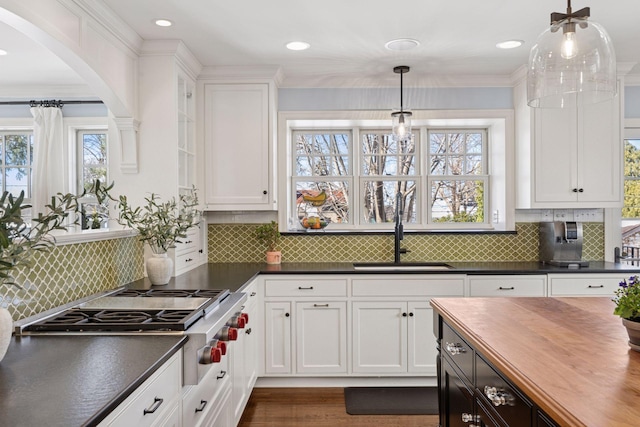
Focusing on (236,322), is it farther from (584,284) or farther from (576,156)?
(576,156)

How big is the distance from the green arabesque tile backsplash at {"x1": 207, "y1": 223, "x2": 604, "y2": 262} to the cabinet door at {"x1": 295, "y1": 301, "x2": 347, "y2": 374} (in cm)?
67

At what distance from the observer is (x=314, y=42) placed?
3166 mm

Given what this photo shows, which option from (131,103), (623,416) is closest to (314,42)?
(131,103)

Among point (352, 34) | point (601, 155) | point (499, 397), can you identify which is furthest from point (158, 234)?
point (601, 155)

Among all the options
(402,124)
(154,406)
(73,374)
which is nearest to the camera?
(73,374)

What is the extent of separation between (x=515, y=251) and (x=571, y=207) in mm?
591

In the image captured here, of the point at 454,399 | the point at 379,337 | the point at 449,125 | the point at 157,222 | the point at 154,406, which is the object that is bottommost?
the point at 379,337

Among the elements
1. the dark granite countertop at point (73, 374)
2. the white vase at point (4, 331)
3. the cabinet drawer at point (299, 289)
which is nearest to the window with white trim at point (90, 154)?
the cabinet drawer at point (299, 289)

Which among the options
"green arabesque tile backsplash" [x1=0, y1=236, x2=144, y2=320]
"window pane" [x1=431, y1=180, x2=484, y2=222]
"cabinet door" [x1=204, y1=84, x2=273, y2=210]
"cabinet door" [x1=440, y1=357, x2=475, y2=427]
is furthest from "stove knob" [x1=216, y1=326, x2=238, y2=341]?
"window pane" [x1=431, y1=180, x2=484, y2=222]

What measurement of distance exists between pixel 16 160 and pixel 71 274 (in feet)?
9.59

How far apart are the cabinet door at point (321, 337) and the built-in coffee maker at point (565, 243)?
1.75m

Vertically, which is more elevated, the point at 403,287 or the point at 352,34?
the point at 352,34

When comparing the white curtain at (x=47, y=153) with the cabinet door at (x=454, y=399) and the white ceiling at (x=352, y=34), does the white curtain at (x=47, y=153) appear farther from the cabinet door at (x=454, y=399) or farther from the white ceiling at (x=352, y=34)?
the cabinet door at (x=454, y=399)

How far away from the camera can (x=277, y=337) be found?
351 cm
